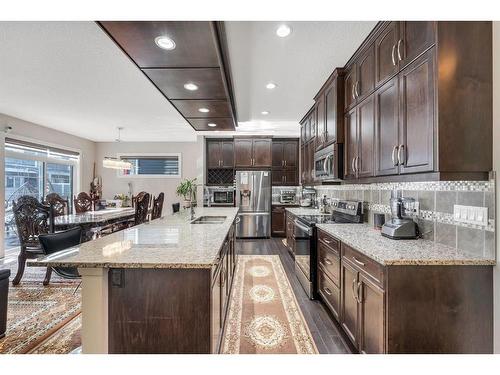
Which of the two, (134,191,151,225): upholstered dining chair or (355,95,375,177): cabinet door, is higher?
(355,95,375,177): cabinet door

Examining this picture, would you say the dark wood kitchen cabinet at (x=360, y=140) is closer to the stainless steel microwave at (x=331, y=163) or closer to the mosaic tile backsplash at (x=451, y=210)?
the stainless steel microwave at (x=331, y=163)

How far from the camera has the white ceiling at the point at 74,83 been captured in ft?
7.23

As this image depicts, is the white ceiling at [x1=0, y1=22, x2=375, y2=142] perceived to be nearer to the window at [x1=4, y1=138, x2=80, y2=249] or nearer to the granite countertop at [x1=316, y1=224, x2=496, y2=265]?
the window at [x1=4, y1=138, x2=80, y2=249]

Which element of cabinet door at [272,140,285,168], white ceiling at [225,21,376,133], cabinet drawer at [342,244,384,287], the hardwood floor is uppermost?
white ceiling at [225,21,376,133]

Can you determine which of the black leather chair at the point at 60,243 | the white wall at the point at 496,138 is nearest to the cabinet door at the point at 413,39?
the white wall at the point at 496,138

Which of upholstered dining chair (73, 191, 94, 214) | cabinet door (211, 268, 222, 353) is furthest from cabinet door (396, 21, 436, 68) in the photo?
upholstered dining chair (73, 191, 94, 214)

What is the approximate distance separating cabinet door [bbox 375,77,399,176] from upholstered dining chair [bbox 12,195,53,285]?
13.0 ft

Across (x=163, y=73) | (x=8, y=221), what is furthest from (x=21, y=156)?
(x=163, y=73)

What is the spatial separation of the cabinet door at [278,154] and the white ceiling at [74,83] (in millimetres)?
2199

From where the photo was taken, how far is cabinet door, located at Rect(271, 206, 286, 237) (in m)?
6.22

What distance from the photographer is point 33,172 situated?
5434 mm

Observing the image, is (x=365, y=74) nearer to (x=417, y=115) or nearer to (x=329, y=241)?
(x=417, y=115)

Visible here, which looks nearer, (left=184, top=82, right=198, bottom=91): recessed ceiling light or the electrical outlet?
the electrical outlet

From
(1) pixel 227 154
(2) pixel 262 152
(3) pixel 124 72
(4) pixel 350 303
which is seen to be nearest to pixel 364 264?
(4) pixel 350 303
